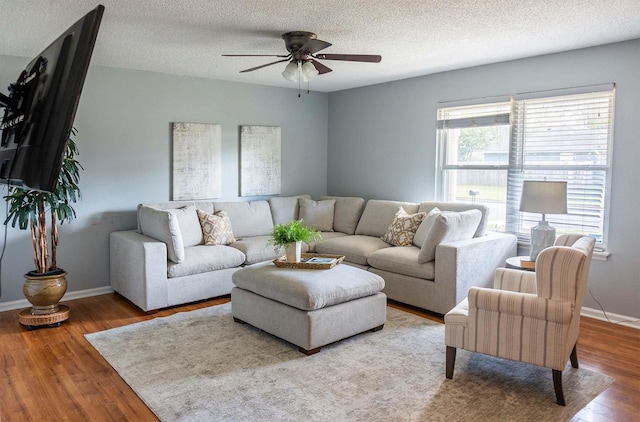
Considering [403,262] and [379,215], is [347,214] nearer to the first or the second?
[379,215]

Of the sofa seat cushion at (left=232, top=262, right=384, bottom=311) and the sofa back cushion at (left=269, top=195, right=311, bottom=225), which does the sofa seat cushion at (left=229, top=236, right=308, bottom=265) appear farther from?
Answer: the sofa seat cushion at (left=232, top=262, right=384, bottom=311)

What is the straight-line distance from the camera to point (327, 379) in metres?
2.88

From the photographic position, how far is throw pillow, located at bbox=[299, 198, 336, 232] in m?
5.81

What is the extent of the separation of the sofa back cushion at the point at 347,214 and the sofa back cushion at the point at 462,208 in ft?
3.06

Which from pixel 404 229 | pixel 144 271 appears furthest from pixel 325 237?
pixel 144 271

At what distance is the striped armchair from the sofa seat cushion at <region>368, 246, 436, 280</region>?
1.26 metres

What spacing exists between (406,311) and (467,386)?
1.48m

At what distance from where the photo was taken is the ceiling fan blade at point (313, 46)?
3.37 meters

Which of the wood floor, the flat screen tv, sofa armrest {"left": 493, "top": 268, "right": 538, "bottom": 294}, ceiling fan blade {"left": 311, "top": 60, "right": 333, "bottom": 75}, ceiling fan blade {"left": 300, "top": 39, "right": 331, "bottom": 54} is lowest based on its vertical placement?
the wood floor

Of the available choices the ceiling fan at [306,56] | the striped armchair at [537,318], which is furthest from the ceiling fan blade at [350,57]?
the striped armchair at [537,318]

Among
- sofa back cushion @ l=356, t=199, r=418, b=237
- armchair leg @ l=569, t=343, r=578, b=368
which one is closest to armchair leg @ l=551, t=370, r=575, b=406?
armchair leg @ l=569, t=343, r=578, b=368

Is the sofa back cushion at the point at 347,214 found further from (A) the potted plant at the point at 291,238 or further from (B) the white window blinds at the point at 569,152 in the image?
(A) the potted plant at the point at 291,238

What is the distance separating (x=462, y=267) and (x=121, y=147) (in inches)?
141

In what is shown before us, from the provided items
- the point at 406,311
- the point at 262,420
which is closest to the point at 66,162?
the point at 262,420
